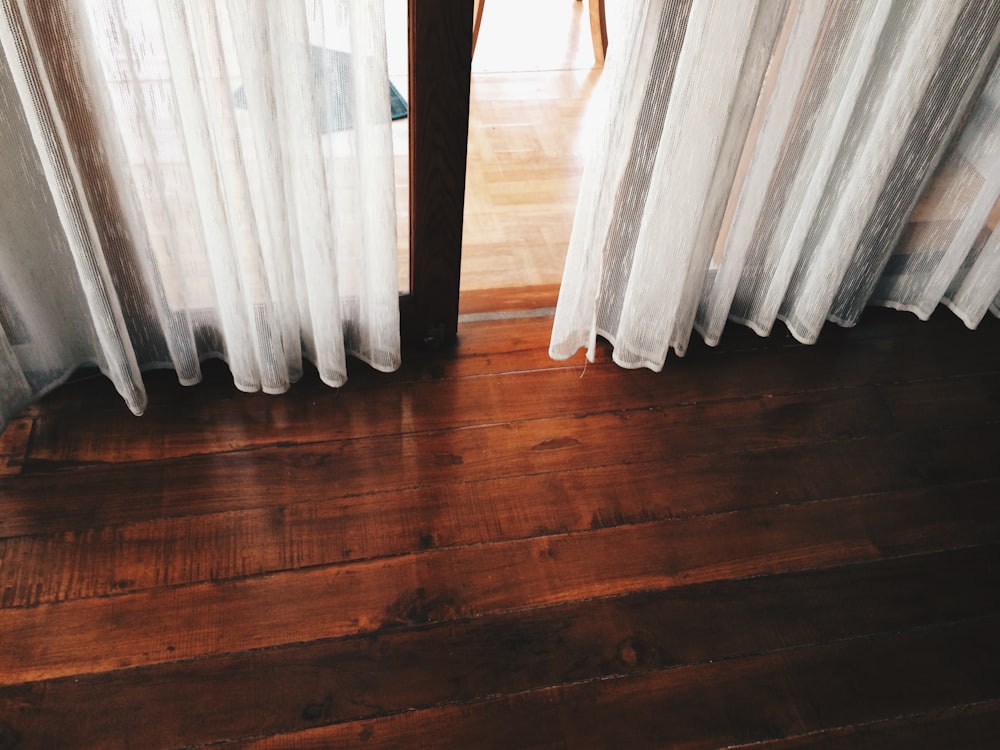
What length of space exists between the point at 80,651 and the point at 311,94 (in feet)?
3.05

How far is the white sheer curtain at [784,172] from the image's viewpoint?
1.36m

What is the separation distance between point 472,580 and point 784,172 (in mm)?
953

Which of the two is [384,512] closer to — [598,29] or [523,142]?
[523,142]

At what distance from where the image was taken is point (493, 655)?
1366 millimetres

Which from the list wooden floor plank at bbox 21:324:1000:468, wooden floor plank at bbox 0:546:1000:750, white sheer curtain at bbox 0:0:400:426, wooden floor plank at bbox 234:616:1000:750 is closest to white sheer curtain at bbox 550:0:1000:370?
wooden floor plank at bbox 21:324:1000:468

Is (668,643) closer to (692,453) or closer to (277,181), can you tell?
(692,453)

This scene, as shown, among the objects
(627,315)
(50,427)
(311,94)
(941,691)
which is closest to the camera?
(311,94)

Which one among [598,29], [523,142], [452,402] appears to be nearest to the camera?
[452,402]

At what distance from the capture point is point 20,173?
1311 millimetres

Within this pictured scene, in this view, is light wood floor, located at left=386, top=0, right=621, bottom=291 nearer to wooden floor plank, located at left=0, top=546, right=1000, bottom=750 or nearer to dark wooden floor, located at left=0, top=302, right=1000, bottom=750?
dark wooden floor, located at left=0, top=302, right=1000, bottom=750

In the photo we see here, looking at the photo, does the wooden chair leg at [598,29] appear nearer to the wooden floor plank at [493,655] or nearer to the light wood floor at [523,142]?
the light wood floor at [523,142]

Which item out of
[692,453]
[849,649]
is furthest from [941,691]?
[692,453]

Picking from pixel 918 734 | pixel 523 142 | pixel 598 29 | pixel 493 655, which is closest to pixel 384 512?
pixel 493 655

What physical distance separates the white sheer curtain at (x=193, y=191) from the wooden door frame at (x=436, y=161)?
10 cm
